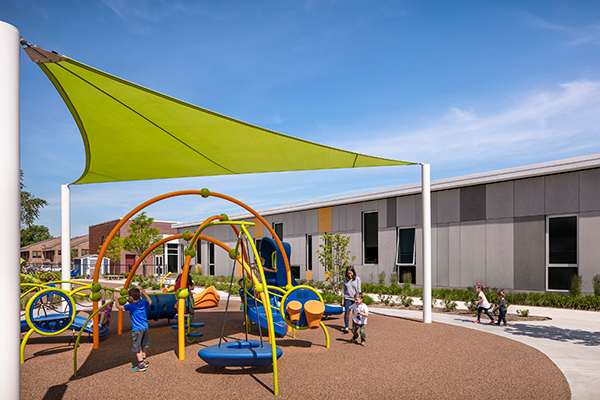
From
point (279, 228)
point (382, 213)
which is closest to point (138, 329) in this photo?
point (382, 213)

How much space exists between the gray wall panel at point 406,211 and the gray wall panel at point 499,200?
3255mm

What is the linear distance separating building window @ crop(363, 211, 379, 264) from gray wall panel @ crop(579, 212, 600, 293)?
8.39 meters

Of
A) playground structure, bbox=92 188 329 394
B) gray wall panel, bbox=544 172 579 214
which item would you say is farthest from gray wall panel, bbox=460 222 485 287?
playground structure, bbox=92 188 329 394

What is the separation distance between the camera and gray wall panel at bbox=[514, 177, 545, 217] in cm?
1455

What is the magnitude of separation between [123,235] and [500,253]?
1432 inches

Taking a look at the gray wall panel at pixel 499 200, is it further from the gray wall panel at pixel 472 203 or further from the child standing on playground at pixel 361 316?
the child standing on playground at pixel 361 316

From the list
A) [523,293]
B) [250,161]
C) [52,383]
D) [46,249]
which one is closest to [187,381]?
[52,383]

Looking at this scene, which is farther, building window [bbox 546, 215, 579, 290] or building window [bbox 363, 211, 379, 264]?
building window [bbox 363, 211, 379, 264]

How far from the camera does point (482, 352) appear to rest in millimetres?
7098

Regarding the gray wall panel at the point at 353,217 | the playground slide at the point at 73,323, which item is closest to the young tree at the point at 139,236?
the gray wall panel at the point at 353,217

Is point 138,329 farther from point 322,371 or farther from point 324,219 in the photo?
point 324,219

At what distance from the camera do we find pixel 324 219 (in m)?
22.7

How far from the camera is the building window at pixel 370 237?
1997 cm

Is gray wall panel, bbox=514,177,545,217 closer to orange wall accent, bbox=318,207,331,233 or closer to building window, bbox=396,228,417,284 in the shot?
building window, bbox=396,228,417,284
